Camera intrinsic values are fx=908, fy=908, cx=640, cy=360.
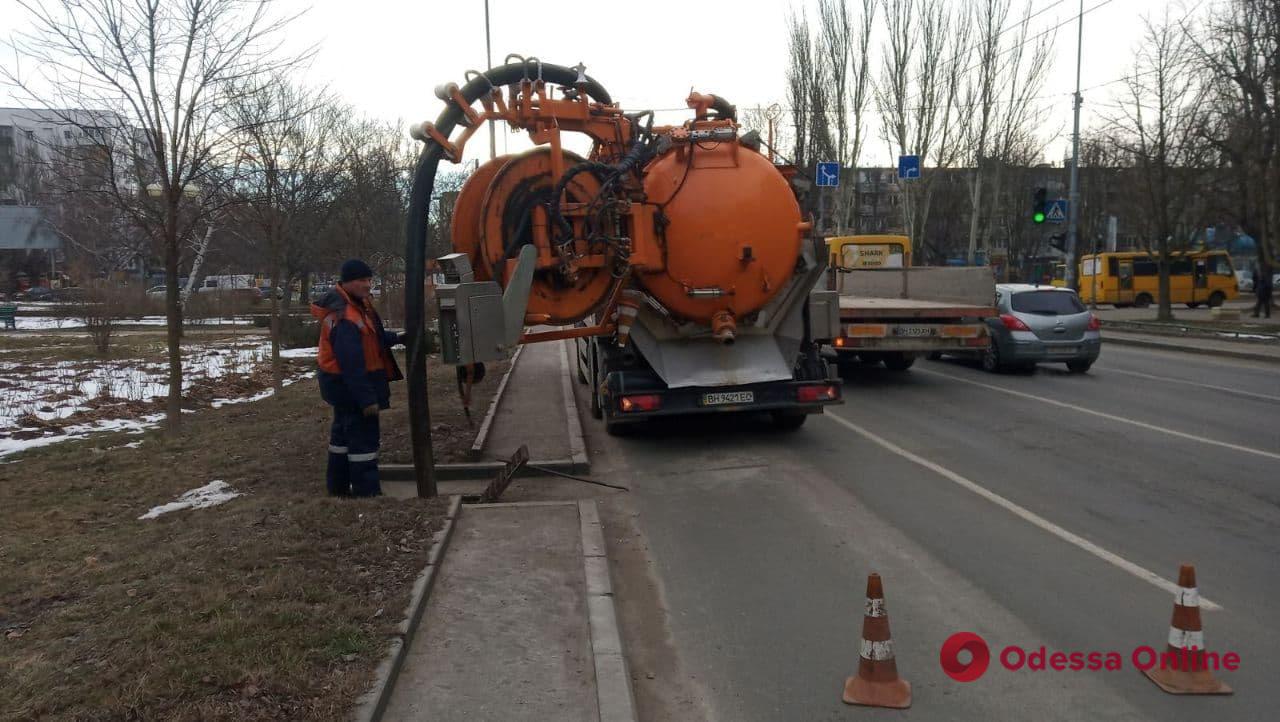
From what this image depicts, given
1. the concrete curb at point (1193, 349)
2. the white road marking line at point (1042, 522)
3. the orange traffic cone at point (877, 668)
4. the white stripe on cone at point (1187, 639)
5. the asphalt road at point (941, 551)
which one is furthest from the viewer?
the concrete curb at point (1193, 349)

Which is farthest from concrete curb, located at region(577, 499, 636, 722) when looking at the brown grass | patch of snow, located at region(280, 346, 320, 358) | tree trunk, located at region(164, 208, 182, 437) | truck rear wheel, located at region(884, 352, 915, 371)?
patch of snow, located at region(280, 346, 320, 358)

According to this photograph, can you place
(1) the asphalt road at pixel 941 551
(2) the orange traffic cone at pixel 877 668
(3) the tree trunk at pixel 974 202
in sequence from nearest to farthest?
(2) the orange traffic cone at pixel 877 668
(1) the asphalt road at pixel 941 551
(3) the tree trunk at pixel 974 202

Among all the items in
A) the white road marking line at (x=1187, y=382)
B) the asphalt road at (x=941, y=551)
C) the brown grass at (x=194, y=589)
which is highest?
the brown grass at (x=194, y=589)

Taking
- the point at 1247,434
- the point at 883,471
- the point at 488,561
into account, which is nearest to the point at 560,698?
the point at 488,561

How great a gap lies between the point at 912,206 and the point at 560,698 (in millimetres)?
39120

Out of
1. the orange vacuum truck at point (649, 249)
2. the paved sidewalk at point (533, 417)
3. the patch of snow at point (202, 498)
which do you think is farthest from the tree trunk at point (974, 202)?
the patch of snow at point (202, 498)

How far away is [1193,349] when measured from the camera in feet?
66.3

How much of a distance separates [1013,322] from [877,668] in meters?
13.1

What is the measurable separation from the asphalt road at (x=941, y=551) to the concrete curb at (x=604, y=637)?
15cm

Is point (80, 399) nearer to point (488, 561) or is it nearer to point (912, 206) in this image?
point (488, 561)

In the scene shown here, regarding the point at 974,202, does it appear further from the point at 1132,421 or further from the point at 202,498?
the point at 202,498

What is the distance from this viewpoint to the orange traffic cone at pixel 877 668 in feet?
12.9

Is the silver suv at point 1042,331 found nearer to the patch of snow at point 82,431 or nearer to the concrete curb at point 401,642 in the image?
the concrete curb at point 401,642

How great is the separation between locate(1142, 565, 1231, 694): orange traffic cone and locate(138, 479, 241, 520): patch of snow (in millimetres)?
6313
